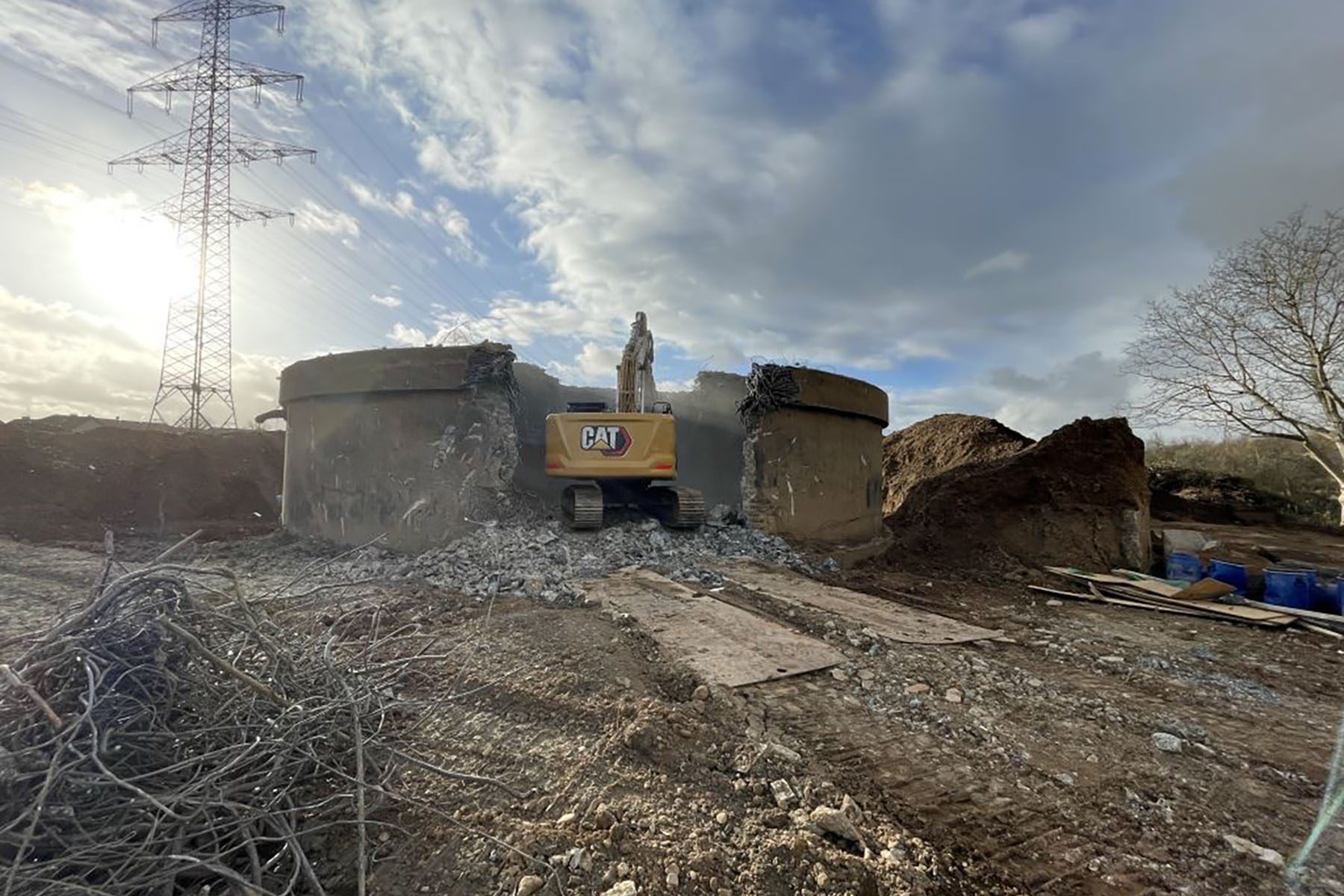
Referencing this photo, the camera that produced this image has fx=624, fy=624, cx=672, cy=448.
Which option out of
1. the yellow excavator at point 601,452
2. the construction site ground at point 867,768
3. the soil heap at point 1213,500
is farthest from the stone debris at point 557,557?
the soil heap at point 1213,500

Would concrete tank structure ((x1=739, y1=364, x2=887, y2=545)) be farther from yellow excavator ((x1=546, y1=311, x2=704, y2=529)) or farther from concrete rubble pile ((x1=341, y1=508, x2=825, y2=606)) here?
yellow excavator ((x1=546, y1=311, x2=704, y2=529))

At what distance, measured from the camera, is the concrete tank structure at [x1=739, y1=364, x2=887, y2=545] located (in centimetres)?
904

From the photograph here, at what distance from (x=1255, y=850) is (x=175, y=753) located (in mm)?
3920

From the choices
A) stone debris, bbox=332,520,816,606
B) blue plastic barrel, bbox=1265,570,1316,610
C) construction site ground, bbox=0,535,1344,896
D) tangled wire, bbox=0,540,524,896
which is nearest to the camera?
tangled wire, bbox=0,540,524,896

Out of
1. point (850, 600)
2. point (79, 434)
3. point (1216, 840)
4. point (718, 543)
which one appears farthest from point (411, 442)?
point (79, 434)

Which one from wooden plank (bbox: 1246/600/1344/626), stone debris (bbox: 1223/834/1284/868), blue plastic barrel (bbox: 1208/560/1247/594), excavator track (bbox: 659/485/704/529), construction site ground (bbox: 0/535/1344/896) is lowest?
stone debris (bbox: 1223/834/1284/868)

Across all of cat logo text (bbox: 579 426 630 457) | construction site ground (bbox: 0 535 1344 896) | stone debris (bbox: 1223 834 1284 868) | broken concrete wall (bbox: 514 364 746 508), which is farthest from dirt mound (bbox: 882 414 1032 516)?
stone debris (bbox: 1223 834 1284 868)

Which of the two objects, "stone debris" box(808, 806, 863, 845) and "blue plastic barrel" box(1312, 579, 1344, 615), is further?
"blue plastic barrel" box(1312, 579, 1344, 615)

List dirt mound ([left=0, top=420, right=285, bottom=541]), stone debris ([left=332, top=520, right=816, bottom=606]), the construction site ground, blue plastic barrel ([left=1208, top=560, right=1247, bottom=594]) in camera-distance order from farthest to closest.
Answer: dirt mound ([left=0, top=420, right=285, bottom=541]) → blue plastic barrel ([left=1208, top=560, right=1247, bottom=594]) → stone debris ([left=332, top=520, right=816, bottom=606]) → the construction site ground

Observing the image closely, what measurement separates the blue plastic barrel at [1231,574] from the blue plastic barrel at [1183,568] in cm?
52

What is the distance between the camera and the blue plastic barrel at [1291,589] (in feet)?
22.3

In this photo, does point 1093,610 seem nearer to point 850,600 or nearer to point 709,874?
point 850,600

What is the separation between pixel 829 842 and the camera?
2191 mm

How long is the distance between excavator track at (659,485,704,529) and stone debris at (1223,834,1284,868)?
7.08 metres
